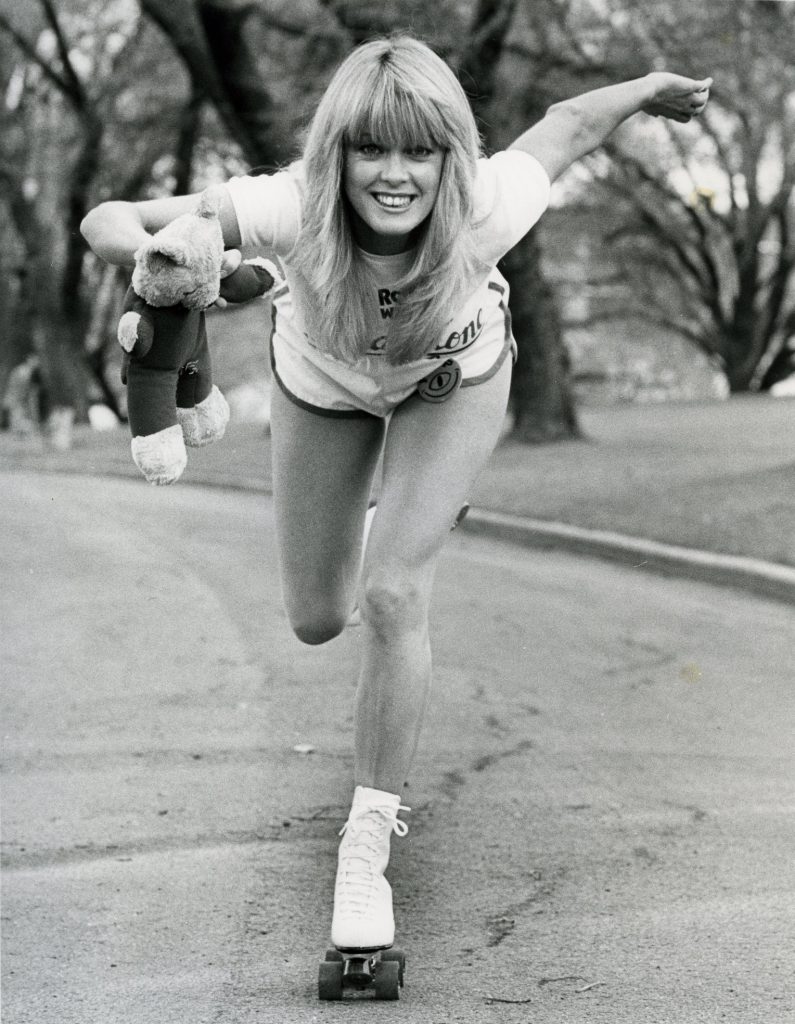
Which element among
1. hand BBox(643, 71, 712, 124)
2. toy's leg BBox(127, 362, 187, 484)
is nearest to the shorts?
toy's leg BBox(127, 362, 187, 484)

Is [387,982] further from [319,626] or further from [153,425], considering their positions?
[153,425]

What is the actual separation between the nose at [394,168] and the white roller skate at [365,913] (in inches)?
51.9

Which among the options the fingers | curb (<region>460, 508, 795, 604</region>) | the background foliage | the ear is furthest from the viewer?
the background foliage

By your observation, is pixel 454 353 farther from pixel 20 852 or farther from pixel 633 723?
pixel 633 723

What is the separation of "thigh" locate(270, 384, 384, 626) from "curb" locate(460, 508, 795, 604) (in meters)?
5.53

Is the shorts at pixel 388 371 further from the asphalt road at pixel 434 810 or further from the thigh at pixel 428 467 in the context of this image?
the asphalt road at pixel 434 810

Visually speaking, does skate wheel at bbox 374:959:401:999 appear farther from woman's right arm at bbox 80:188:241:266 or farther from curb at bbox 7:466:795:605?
curb at bbox 7:466:795:605

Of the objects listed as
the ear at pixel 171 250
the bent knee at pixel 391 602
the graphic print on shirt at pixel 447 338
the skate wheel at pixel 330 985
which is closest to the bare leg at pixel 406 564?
the bent knee at pixel 391 602

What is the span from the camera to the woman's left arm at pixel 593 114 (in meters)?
3.97

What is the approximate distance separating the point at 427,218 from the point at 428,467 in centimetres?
55

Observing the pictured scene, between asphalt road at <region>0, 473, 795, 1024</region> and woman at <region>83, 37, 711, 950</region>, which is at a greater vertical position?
woman at <region>83, 37, 711, 950</region>

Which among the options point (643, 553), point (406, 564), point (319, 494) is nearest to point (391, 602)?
point (406, 564)

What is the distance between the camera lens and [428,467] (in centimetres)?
371

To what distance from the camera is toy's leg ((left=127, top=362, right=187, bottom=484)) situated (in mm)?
3299
